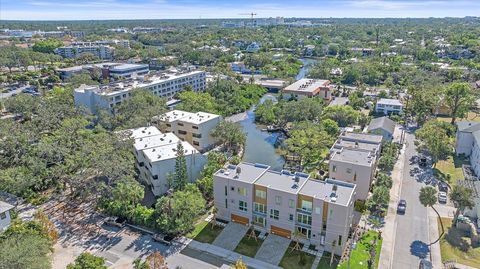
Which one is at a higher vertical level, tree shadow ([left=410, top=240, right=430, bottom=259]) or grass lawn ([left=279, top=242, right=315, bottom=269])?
tree shadow ([left=410, top=240, right=430, bottom=259])

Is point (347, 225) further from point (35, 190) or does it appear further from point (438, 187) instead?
point (35, 190)

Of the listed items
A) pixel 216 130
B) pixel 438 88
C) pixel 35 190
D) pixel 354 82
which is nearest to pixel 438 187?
pixel 216 130

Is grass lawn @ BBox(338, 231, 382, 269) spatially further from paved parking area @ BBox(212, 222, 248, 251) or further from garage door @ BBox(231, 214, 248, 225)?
garage door @ BBox(231, 214, 248, 225)

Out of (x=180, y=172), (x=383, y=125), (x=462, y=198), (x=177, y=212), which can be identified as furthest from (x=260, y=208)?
(x=383, y=125)

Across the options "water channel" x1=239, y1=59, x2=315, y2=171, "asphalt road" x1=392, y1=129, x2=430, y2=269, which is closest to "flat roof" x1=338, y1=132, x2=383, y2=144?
"asphalt road" x1=392, y1=129, x2=430, y2=269

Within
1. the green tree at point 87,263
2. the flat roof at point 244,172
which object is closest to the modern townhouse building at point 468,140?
the flat roof at point 244,172
